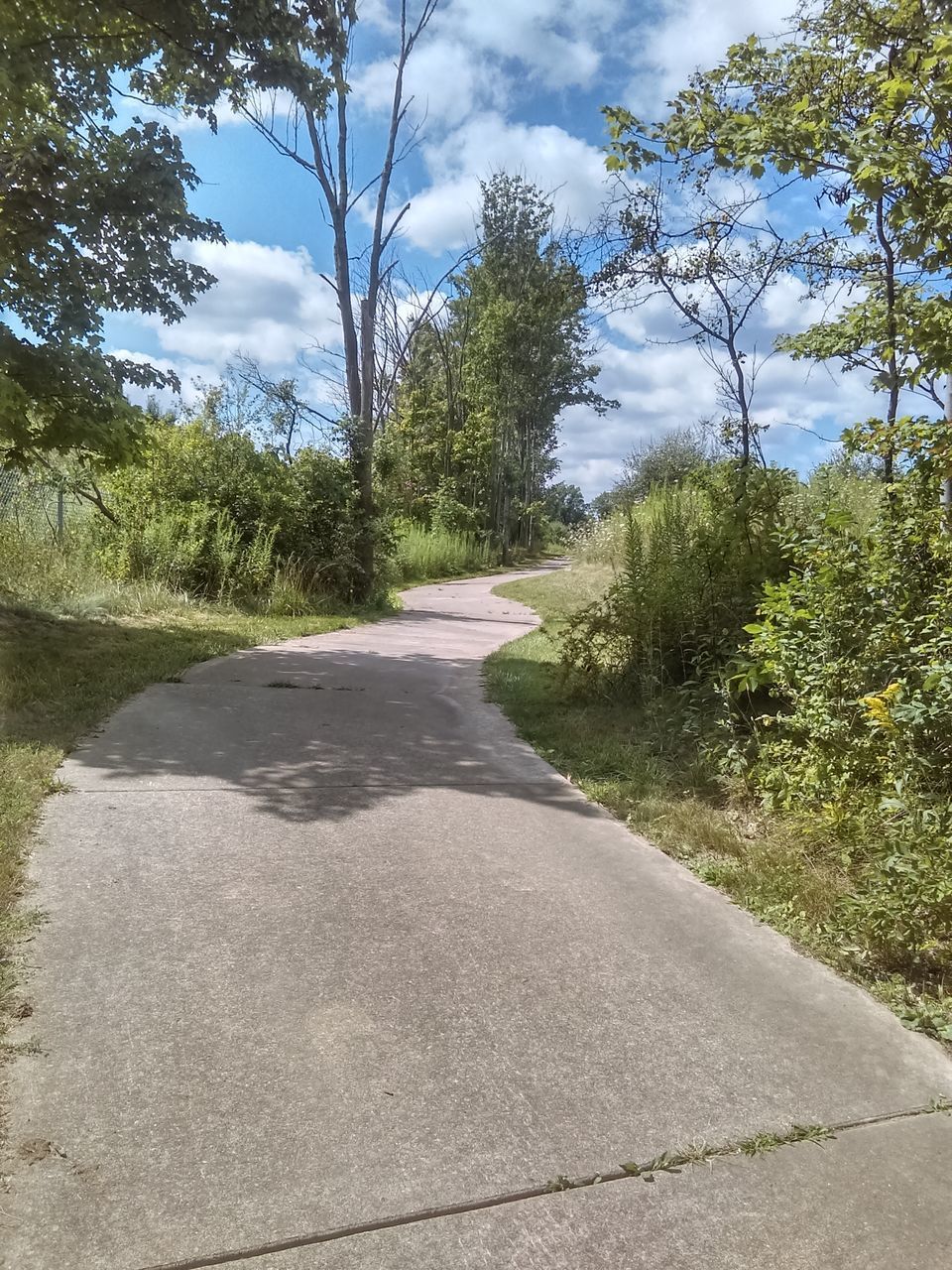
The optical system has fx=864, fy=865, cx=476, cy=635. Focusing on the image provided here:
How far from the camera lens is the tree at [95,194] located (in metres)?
6.80

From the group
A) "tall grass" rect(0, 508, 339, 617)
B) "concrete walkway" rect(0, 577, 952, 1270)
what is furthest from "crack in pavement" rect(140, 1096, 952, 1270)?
"tall grass" rect(0, 508, 339, 617)

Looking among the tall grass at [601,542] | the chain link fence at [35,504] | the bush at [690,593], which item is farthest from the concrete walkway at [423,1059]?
the tall grass at [601,542]

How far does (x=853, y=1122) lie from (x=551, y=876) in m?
1.72

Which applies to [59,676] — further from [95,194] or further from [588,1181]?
[588,1181]

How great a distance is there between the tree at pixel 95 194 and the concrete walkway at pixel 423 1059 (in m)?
4.42

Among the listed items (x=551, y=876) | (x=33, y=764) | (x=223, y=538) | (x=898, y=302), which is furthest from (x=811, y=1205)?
(x=223, y=538)

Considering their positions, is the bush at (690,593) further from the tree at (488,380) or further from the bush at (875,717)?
the tree at (488,380)

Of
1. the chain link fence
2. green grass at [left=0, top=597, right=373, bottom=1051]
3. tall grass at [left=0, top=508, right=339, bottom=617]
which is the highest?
the chain link fence

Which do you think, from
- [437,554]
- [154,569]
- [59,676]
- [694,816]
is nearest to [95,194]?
[59,676]

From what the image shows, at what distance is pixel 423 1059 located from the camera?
96.9 inches

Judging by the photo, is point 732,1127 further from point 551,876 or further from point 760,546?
point 760,546

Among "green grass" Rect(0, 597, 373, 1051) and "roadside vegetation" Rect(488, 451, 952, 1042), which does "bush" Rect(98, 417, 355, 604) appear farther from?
"roadside vegetation" Rect(488, 451, 952, 1042)

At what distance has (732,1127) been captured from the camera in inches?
89.6

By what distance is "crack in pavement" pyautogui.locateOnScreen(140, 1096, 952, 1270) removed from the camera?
1.79m
